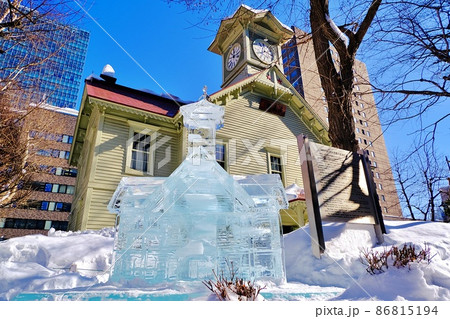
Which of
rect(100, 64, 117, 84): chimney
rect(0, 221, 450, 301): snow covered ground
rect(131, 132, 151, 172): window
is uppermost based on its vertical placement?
rect(100, 64, 117, 84): chimney

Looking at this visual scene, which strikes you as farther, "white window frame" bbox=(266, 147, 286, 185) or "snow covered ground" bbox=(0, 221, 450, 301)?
"white window frame" bbox=(266, 147, 286, 185)

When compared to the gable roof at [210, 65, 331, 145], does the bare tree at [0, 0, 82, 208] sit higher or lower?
lower

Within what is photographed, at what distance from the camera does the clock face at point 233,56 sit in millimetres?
18984

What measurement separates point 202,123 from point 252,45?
54.5 feet

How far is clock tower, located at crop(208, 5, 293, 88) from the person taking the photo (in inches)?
709

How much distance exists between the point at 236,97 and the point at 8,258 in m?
11.7

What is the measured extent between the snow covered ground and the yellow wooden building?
12.4 ft

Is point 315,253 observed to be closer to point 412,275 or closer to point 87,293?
point 412,275

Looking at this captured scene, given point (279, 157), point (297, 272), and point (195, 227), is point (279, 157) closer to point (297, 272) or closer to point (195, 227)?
point (297, 272)

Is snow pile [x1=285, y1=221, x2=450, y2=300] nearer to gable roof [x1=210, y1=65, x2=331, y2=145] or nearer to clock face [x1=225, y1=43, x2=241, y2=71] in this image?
gable roof [x1=210, y1=65, x2=331, y2=145]

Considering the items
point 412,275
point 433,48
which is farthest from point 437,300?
point 433,48

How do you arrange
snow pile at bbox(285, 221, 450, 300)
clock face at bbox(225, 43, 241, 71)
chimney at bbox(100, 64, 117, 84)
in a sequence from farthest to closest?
1. clock face at bbox(225, 43, 241, 71)
2. chimney at bbox(100, 64, 117, 84)
3. snow pile at bbox(285, 221, 450, 300)

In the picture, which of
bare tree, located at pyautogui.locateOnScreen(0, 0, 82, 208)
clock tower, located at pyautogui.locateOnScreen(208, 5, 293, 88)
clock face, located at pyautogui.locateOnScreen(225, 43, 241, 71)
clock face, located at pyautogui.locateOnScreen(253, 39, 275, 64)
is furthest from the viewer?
clock face, located at pyautogui.locateOnScreen(225, 43, 241, 71)

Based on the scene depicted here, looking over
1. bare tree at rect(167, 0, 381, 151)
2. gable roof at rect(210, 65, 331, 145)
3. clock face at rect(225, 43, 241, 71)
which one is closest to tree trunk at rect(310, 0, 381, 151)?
bare tree at rect(167, 0, 381, 151)
